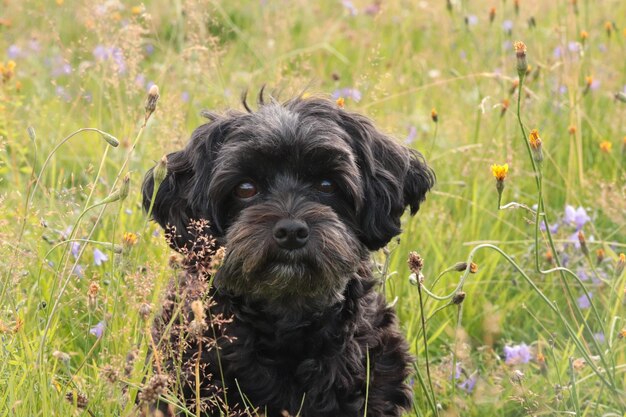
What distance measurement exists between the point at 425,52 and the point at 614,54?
152cm

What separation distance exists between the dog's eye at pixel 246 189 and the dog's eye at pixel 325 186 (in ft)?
0.77

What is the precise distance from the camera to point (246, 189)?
150 inches

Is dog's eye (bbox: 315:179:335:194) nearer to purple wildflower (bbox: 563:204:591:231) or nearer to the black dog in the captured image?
the black dog

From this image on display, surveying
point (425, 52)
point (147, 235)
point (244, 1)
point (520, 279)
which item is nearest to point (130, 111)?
point (147, 235)

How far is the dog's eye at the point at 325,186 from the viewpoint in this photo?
384 cm

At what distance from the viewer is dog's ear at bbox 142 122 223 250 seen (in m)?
3.88

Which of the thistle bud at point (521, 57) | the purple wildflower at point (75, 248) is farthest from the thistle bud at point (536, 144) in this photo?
the purple wildflower at point (75, 248)

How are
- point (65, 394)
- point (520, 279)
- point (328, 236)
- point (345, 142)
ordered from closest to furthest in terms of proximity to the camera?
point (65, 394)
point (328, 236)
point (345, 142)
point (520, 279)

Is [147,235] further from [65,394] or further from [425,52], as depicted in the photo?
[425,52]

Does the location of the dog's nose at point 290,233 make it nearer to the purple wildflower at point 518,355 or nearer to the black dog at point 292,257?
the black dog at point 292,257

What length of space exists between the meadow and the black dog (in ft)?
0.63

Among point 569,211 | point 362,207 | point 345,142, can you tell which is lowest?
point 569,211

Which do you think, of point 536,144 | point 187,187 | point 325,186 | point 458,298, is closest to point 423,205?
point 325,186

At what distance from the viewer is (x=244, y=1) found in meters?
9.17
